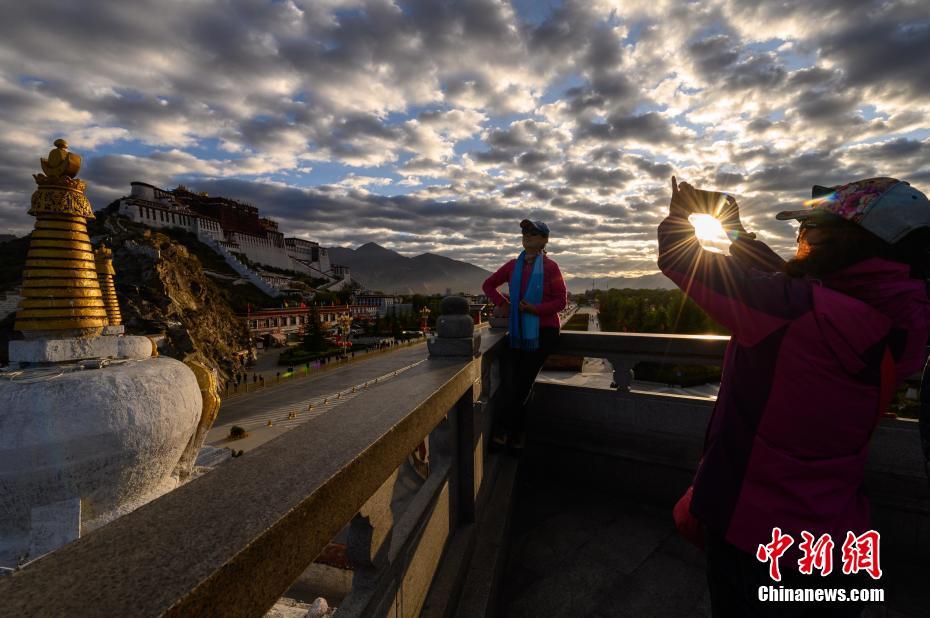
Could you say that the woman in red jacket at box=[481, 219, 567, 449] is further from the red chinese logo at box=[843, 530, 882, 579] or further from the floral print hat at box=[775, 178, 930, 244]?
the red chinese logo at box=[843, 530, 882, 579]

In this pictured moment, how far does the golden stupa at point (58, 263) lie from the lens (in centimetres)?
672

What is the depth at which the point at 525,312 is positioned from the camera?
14.3 ft

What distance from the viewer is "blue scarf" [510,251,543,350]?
14.1 ft

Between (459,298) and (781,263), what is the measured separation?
231 cm

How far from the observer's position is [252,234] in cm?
10238

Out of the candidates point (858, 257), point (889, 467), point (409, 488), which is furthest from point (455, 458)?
point (889, 467)

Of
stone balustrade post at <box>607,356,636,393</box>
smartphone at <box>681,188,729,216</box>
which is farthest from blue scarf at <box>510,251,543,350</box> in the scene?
smartphone at <box>681,188,729,216</box>

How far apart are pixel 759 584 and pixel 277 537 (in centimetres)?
192

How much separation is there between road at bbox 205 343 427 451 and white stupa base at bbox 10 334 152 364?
14.8m

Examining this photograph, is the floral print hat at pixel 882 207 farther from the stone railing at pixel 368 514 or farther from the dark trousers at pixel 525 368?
the dark trousers at pixel 525 368

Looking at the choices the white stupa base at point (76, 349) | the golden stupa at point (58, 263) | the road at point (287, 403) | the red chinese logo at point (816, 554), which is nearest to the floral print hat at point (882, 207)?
the red chinese logo at point (816, 554)

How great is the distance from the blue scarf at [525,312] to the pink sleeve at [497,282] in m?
0.33

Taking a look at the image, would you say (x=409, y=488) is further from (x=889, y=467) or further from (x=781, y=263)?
(x=889, y=467)

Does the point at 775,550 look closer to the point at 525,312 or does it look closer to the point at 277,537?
the point at 277,537
